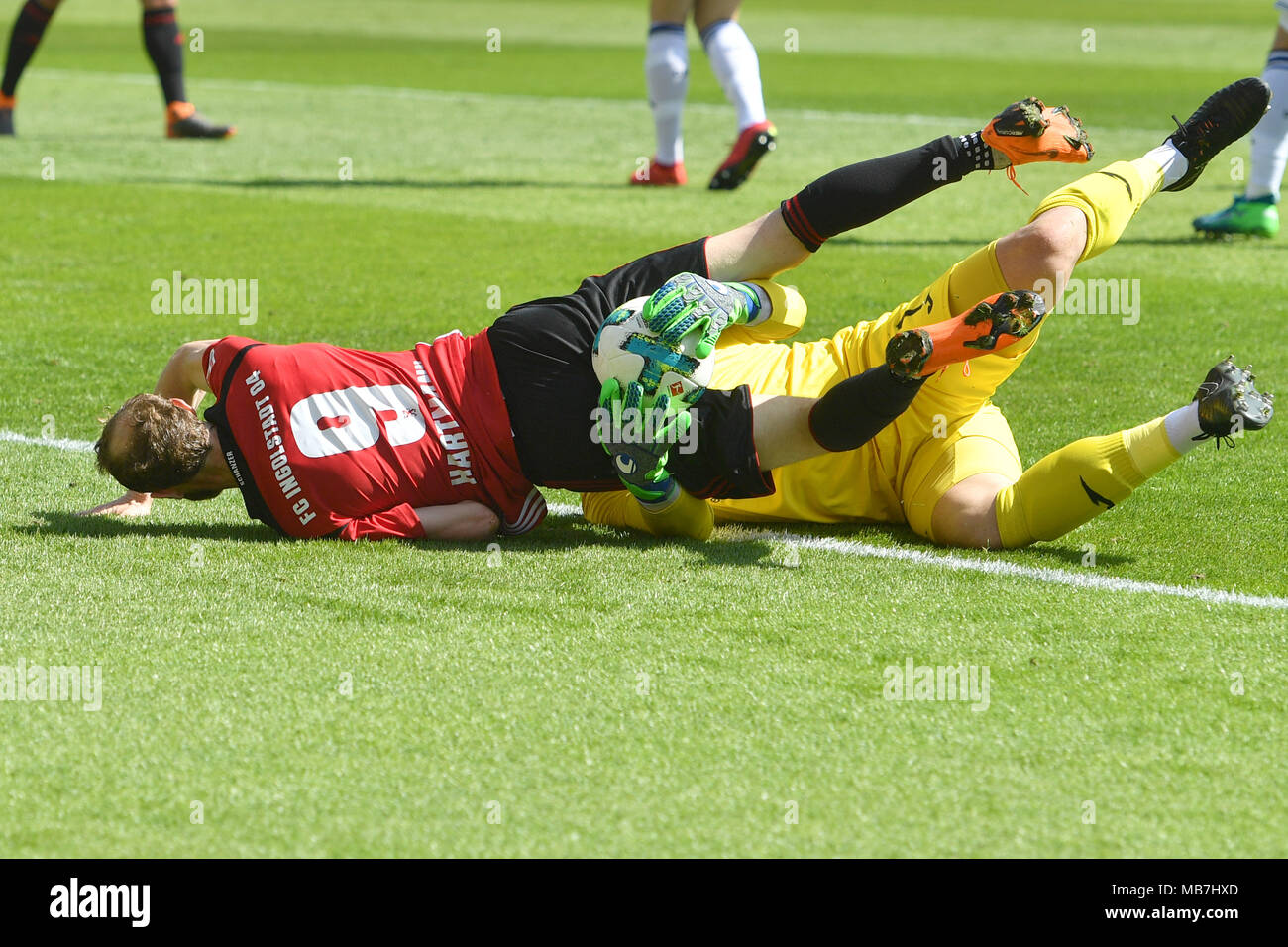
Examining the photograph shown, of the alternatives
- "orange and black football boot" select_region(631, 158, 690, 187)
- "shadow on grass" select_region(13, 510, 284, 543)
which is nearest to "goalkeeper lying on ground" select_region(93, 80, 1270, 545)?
"shadow on grass" select_region(13, 510, 284, 543)

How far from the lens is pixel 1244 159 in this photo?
40.4 ft

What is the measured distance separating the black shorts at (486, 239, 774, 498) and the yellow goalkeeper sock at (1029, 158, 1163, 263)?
3.60 ft

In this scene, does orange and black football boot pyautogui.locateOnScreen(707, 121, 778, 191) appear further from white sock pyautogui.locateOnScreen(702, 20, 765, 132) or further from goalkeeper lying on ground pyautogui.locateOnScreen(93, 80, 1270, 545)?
goalkeeper lying on ground pyautogui.locateOnScreen(93, 80, 1270, 545)

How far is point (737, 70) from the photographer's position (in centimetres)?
1050

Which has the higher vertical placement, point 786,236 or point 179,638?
point 786,236

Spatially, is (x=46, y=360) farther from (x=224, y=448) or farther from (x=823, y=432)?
(x=823, y=432)

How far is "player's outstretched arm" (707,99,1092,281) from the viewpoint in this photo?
4.59 meters

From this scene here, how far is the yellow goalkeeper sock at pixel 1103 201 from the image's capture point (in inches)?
177

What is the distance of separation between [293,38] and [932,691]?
24885 mm

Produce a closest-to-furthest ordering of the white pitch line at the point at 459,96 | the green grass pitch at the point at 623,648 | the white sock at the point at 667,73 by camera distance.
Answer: the green grass pitch at the point at 623,648, the white sock at the point at 667,73, the white pitch line at the point at 459,96

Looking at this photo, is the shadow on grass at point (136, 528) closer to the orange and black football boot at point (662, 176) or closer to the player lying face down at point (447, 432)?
the player lying face down at point (447, 432)

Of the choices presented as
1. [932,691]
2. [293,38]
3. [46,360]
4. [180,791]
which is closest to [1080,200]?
[932,691]

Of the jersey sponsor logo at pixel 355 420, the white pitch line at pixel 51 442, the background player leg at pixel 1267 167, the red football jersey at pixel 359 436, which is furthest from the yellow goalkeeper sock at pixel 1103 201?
the background player leg at pixel 1267 167

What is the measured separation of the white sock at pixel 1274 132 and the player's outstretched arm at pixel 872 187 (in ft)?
15.5
